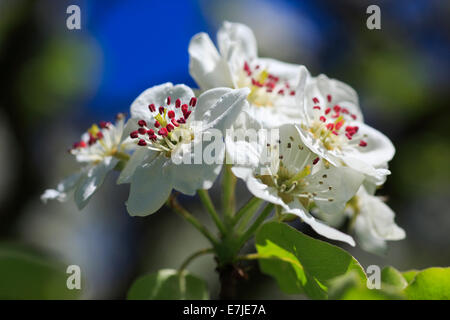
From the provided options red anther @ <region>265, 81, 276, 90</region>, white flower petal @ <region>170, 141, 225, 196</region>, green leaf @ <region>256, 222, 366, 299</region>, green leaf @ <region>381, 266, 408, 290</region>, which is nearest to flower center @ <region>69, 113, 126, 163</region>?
white flower petal @ <region>170, 141, 225, 196</region>

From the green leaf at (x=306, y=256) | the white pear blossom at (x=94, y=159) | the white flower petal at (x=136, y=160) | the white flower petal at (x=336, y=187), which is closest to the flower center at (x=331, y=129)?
the white flower petal at (x=336, y=187)

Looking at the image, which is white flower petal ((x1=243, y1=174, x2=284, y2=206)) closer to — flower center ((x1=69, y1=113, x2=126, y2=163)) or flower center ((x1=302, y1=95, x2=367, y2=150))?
flower center ((x1=302, y1=95, x2=367, y2=150))

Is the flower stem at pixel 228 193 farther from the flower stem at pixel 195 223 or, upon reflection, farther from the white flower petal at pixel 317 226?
the white flower petal at pixel 317 226

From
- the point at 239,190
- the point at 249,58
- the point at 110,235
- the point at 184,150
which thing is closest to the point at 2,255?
the point at 184,150

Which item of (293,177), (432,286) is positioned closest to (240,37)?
(293,177)

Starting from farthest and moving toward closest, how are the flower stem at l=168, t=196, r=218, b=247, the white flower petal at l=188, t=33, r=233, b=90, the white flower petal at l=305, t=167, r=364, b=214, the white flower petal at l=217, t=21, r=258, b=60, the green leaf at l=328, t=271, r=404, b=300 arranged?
1. the white flower petal at l=217, t=21, r=258, b=60
2. the white flower petal at l=188, t=33, r=233, b=90
3. the flower stem at l=168, t=196, r=218, b=247
4. the white flower petal at l=305, t=167, r=364, b=214
5. the green leaf at l=328, t=271, r=404, b=300

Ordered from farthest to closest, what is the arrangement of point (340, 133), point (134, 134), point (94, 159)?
1. point (94, 159)
2. point (340, 133)
3. point (134, 134)

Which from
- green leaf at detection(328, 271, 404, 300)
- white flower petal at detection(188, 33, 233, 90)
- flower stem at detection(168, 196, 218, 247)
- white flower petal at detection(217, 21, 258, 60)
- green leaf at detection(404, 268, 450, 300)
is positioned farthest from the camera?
white flower petal at detection(217, 21, 258, 60)

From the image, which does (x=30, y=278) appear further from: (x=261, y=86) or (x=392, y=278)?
(x=392, y=278)
